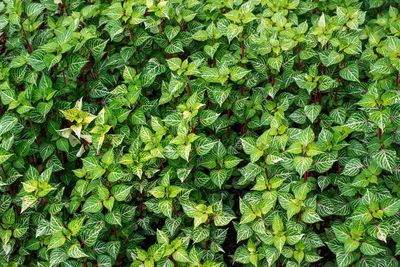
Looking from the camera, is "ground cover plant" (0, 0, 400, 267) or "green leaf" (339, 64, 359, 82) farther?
"green leaf" (339, 64, 359, 82)

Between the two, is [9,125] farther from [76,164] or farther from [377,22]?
[377,22]

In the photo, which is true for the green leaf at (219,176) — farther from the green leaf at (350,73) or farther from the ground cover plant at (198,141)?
the green leaf at (350,73)

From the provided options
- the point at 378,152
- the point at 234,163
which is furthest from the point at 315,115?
the point at 234,163

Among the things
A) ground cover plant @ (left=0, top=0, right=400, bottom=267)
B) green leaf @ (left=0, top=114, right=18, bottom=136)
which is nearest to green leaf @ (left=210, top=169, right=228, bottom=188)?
ground cover plant @ (left=0, top=0, right=400, bottom=267)

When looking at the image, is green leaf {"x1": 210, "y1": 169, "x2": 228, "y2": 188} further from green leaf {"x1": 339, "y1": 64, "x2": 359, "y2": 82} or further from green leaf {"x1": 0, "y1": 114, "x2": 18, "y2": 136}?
green leaf {"x1": 0, "y1": 114, "x2": 18, "y2": 136}

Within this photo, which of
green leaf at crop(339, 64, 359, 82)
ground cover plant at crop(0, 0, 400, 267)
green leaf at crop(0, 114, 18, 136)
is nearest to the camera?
ground cover plant at crop(0, 0, 400, 267)

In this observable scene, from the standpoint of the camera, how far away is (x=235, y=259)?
256 cm

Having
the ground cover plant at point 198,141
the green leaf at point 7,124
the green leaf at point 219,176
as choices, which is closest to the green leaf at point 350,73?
the ground cover plant at point 198,141

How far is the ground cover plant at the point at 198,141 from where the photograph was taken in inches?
95.8

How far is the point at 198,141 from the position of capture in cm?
258

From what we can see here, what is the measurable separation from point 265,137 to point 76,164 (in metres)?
1.59

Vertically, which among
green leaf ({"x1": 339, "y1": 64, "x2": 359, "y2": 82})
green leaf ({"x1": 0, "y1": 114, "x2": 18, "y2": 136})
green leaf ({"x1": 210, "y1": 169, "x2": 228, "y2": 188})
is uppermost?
green leaf ({"x1": 339, "y1": 64, "x2": 359, "y2": 82})

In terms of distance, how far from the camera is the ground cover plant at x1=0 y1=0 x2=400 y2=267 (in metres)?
2.43

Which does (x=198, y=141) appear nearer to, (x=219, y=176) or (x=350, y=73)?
(x=219, y=176)
